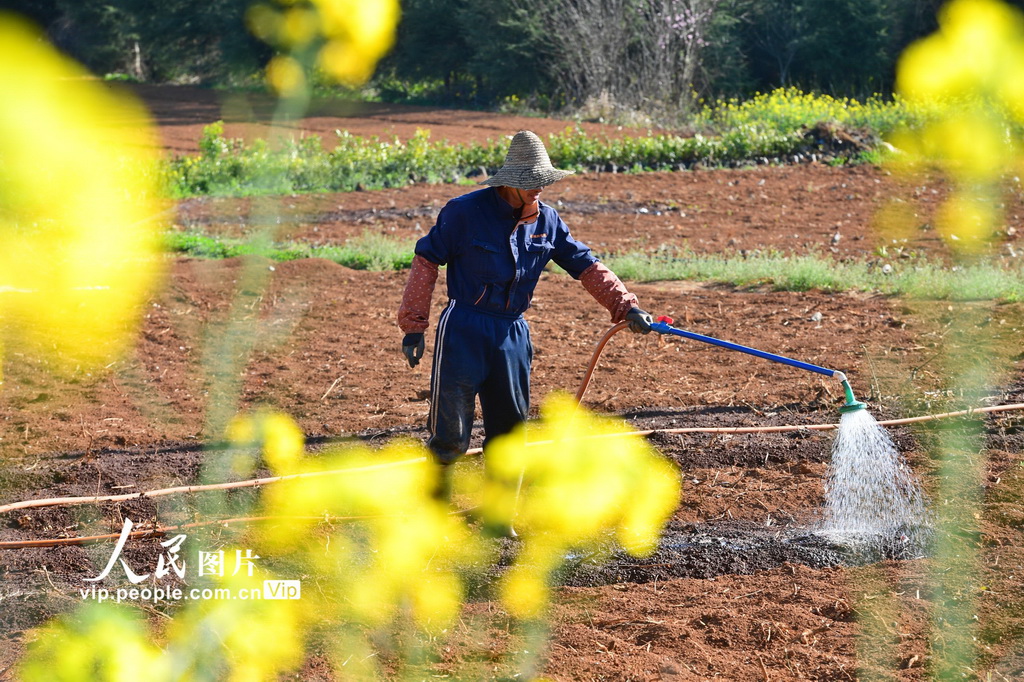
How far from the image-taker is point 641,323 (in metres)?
4.18

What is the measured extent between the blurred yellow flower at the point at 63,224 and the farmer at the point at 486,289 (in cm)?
143

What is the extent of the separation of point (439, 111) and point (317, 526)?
1910 cm

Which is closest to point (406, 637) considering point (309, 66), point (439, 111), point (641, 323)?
point (641, 323)

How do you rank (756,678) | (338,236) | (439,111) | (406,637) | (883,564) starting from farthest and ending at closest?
(439,111), (338,236), (883,564), (406,637), (756,678)

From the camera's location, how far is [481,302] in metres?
4.06

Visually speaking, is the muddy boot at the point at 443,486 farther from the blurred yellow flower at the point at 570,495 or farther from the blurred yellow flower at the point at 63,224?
the blurred yellow flower at the point at 63,224

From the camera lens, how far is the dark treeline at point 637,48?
2042 cm

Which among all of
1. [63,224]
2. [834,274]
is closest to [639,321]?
[834,274]

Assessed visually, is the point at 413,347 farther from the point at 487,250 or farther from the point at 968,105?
the point at 968,105

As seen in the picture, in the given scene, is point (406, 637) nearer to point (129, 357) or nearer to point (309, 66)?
point (129, 357)

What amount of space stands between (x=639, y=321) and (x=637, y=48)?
1864 cm

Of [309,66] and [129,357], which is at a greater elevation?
[309,66]

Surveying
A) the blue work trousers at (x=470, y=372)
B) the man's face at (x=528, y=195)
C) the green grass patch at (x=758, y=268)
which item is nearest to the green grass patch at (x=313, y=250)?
the green grass patch at (x=758, y=268)

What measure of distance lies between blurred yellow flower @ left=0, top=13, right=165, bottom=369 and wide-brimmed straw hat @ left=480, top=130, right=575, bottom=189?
1.56 metres
